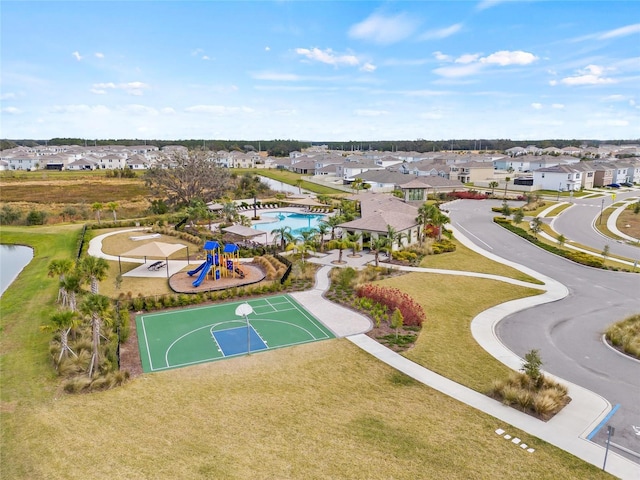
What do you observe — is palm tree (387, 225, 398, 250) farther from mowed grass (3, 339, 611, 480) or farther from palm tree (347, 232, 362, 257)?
mowed grass (3, 339, 611, 480)

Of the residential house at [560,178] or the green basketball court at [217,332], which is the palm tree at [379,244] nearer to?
the green basketball court at [217,332]

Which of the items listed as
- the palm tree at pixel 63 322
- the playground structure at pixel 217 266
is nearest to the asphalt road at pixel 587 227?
the playground structure at pixel 217 266

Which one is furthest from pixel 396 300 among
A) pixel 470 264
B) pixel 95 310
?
pixel 95 310

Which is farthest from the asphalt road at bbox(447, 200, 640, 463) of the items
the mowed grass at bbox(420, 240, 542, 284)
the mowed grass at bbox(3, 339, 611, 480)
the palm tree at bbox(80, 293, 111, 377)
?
the palm tree at bbox(80, 293, 111, 377)

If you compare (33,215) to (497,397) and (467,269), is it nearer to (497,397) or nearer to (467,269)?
(467,269)

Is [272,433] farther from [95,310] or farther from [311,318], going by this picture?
[311,318]
